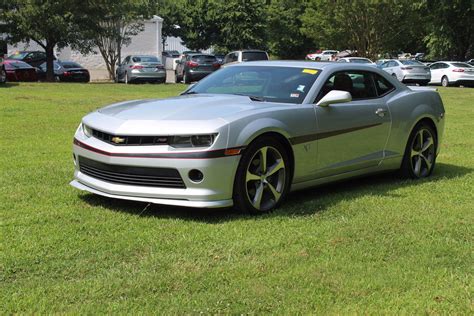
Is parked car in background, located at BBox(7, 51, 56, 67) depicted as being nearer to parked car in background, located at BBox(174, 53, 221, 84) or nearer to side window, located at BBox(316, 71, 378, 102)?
parked car in background, located at BBox(174, 53, 221, 84)

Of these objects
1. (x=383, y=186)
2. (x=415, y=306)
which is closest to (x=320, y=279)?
(x=415, y=306)

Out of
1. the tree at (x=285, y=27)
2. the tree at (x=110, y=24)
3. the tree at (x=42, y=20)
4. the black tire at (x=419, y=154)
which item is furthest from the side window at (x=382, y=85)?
the tree at (x=285, y=27)

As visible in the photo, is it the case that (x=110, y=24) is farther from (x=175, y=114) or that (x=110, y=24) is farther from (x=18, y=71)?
(x=175, y=114)

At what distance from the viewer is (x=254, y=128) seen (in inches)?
204

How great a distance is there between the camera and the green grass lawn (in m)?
3.51

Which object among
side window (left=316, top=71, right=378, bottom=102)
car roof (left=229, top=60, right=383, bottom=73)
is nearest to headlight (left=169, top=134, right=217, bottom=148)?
side window (left=316, top=71, right=378, bottom=102)

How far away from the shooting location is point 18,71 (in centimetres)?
2692

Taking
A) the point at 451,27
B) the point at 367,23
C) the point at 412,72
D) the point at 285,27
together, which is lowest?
the point at 412,72

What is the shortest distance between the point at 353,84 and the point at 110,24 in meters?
26.8

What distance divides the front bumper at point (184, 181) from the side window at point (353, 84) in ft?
5.29

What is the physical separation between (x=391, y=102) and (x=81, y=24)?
24.7 m

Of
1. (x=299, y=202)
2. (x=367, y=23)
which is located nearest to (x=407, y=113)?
(x=299, y=202)

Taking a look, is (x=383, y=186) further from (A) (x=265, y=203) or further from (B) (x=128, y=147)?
(B) (x=128, y=147)

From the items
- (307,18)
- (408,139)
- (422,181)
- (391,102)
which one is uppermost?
(307,18)
